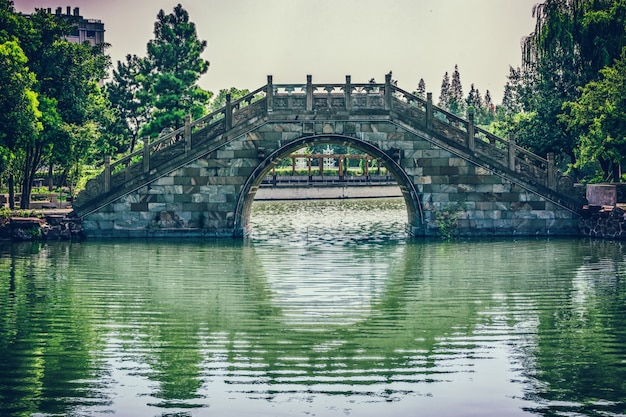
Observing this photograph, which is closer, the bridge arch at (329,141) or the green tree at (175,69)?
the bridge arch at (329,141)

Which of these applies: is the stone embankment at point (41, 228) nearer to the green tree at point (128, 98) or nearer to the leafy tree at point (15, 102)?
the leafy tree at point (15, 102)

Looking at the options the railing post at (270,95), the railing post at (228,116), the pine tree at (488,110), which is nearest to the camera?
the railing post at (270,95)

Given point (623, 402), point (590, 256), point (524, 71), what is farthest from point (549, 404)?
point (524, 71)

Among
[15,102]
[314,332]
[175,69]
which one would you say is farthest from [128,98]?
[314,332]

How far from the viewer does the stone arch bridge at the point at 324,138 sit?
119ft

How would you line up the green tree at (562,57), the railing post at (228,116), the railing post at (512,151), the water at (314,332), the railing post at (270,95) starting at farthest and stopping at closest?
the green tree at (562,57)
the railing post at (228,116)
the railing post at (270,95)
the railing post at (512,151)
the water at (314,332)

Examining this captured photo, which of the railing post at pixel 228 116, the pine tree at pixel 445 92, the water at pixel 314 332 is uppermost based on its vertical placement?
the pine tree at pixel 445 92

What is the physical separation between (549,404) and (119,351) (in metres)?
7.31

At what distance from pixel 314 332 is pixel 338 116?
18.8 metres

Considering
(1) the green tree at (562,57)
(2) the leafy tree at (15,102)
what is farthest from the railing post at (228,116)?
(1) the green tree at (562,57)

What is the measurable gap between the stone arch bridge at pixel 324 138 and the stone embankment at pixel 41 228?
0.49 m

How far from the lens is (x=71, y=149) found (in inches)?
1654

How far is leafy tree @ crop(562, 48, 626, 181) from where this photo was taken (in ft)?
119

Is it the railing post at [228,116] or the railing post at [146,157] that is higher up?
the railing post at [228,116]
